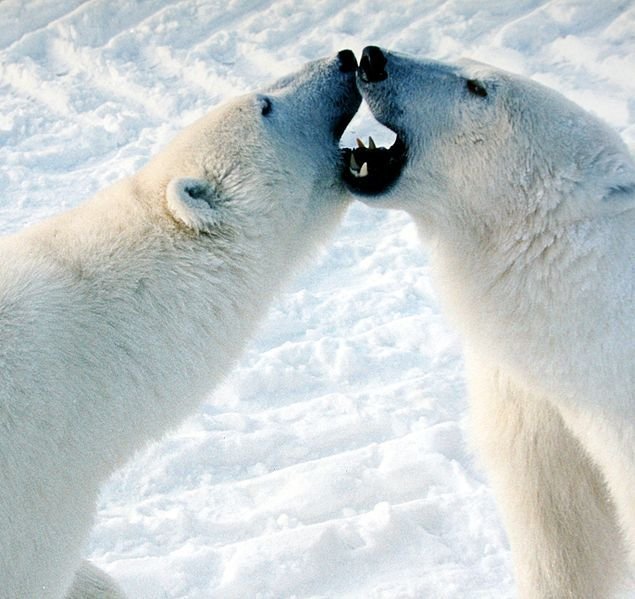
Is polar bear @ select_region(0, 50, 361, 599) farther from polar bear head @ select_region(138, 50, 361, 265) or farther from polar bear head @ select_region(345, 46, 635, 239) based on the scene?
polar bear head @ select_region(345, 46, 635, 239)

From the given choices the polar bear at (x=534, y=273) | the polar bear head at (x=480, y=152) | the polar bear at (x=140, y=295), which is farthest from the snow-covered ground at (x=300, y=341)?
the polar bear head at (x=480, y=152)

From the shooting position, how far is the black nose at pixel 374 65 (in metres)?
3.02

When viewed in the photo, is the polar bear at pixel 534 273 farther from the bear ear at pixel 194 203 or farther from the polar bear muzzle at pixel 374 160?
the bear ear at pixel 194 203

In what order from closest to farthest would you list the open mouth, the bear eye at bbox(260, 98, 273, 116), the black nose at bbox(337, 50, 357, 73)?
1. the open mouth
2. the bear eye at bbox(260, 98, 273, 116)
3. the black nose at bbox(337, 50, 357, 73)

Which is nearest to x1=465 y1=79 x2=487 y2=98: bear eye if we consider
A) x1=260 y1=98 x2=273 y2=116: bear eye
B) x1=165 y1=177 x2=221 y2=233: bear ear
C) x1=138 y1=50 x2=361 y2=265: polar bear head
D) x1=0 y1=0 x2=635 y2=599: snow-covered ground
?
x1=138 y1=50 x2=361 y2=265: polar bear head

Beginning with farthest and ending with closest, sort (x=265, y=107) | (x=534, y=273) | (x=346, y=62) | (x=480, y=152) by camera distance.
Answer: (x=346, y=62) → (x=265, y=107) → (x=480, y=152) → (x=534, y=273)

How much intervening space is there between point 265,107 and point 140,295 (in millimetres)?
764

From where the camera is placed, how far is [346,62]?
3.29 meters

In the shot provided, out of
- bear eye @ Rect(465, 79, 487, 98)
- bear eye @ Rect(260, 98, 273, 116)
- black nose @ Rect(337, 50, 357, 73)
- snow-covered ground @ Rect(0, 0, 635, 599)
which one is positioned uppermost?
bear eye @ Rect(465, 79, 487, 98)

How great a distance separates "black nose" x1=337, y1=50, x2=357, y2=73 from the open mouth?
343 mm

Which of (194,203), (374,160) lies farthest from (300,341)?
(194,203)

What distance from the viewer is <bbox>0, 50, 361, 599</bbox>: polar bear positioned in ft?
8.61

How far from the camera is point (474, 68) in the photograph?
2979 mm

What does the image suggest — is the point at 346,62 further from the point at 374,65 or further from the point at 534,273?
the point at 534,273
